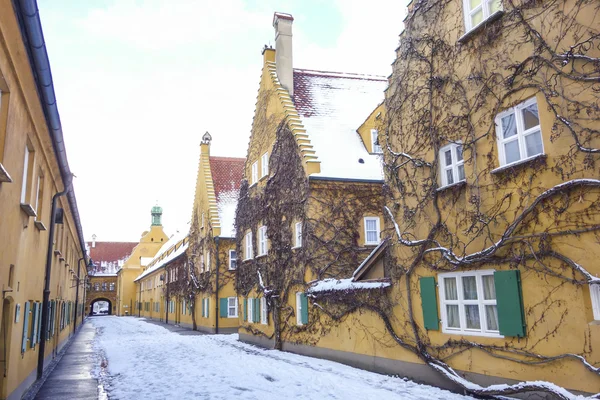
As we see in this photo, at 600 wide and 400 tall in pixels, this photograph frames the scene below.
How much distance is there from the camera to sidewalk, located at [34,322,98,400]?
37.7ft

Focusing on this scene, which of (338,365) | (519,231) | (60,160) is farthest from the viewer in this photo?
(338,365)

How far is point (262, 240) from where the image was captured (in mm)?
24062

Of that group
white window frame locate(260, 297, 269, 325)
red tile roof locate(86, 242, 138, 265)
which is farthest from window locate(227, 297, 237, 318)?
red tile roof locate(86, 242, 138, 265)

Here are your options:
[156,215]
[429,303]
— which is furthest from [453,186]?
[156,215]

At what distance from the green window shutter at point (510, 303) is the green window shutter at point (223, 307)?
80.8 feet

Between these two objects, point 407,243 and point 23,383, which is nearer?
point 23,383

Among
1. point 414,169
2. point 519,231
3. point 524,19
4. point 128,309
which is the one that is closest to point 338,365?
point 414,169

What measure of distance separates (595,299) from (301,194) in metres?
12.4

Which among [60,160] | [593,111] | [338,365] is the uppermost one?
[60,160]

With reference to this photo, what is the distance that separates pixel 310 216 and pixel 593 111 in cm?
1142

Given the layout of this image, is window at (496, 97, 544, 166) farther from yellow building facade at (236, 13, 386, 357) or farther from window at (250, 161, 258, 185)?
window at (250, 161, 258, 185)

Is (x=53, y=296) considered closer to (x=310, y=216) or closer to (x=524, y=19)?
(x=310, y=216)

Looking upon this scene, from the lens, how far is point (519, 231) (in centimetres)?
954

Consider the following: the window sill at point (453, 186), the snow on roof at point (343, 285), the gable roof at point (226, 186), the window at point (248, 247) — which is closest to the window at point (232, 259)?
the gable roof at point (226, 186)
